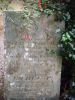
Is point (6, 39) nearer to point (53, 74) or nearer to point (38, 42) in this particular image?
point (38, 42)

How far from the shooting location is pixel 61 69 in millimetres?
5020

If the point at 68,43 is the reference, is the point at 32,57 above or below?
below

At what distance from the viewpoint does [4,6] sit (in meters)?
4.71

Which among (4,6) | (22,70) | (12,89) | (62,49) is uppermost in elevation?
(4,6)

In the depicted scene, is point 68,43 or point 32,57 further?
point 32,57

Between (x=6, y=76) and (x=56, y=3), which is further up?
(x=56, y=3)

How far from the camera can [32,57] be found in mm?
4727

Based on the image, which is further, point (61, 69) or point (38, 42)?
point (61, 69)

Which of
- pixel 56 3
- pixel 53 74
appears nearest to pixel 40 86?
pixel 53 74

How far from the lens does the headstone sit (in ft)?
15.1

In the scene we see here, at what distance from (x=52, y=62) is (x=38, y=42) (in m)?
0.39

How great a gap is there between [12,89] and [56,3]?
1531mm

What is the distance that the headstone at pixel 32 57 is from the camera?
4.60 metres

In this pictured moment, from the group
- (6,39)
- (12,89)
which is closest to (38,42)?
(6,39)
